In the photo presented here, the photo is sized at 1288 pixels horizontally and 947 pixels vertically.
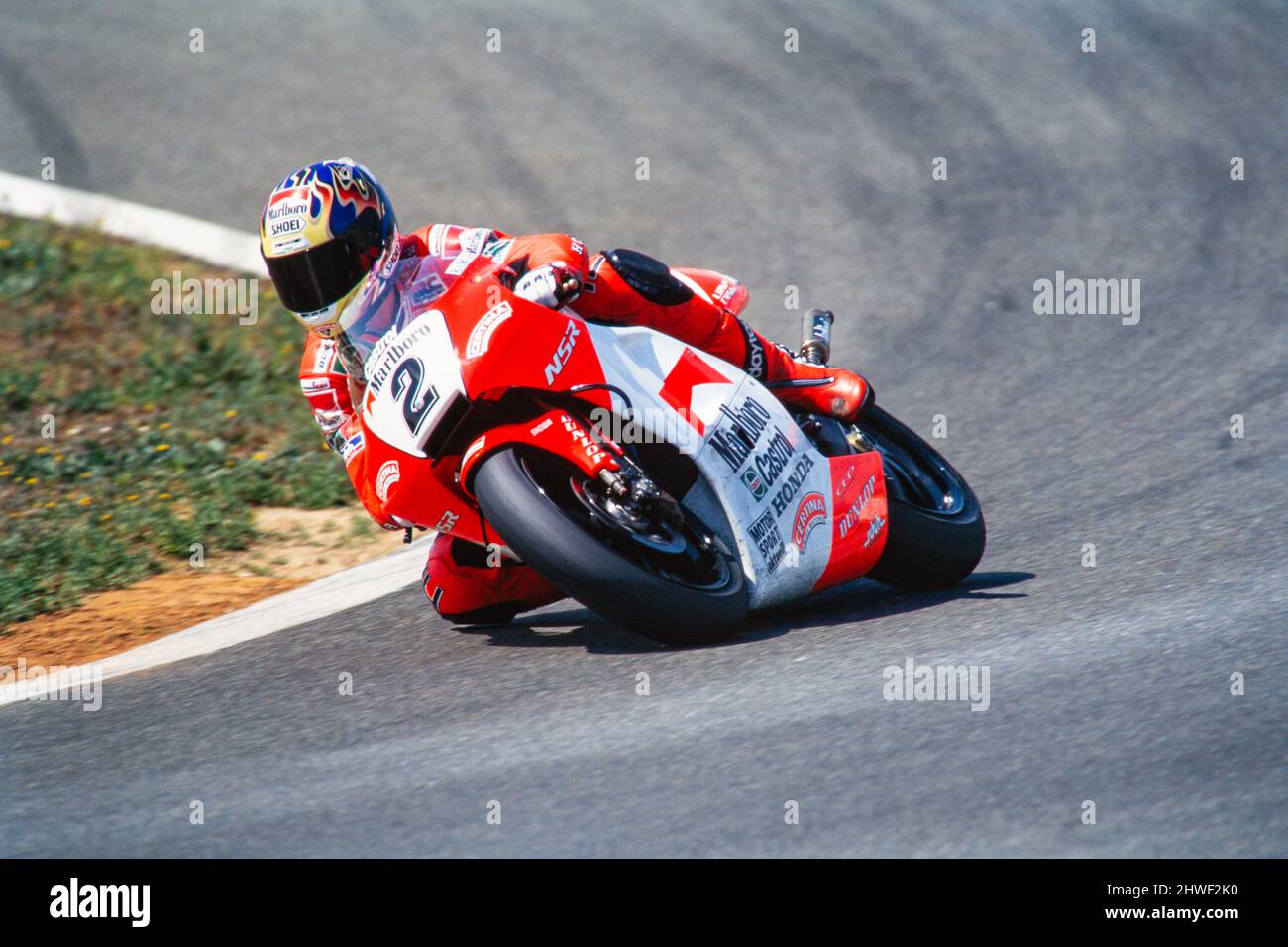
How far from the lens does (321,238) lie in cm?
491

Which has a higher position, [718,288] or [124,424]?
[124,424]

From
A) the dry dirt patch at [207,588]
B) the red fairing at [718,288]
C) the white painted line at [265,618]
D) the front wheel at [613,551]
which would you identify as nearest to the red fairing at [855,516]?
the front wheel at [613,551]

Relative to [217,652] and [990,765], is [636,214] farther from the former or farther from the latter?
[990,765]

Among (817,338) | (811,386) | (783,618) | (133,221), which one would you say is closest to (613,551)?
(783,618)

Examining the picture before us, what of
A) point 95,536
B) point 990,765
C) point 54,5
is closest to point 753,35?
point 54,5

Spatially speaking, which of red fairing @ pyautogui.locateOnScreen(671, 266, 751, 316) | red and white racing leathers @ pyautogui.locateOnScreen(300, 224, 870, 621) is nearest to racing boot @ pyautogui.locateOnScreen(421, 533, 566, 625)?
red and white racing leathers @ pyautogui.locateOnScreen(300, 224, 870, 621)

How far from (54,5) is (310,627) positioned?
39.6 feet

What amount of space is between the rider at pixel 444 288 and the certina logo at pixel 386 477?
0.05 metres

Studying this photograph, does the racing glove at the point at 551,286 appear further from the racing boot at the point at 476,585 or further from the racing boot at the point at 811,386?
the racing boot at the point at 476,585

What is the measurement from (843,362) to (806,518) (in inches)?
163

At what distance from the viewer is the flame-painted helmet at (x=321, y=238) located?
491cm

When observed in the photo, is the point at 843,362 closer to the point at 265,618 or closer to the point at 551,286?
the point at 265,618

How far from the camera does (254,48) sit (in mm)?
14797

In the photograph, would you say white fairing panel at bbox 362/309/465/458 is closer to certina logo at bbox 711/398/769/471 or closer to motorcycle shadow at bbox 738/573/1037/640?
certina logo at bbox 711/398/769/471
